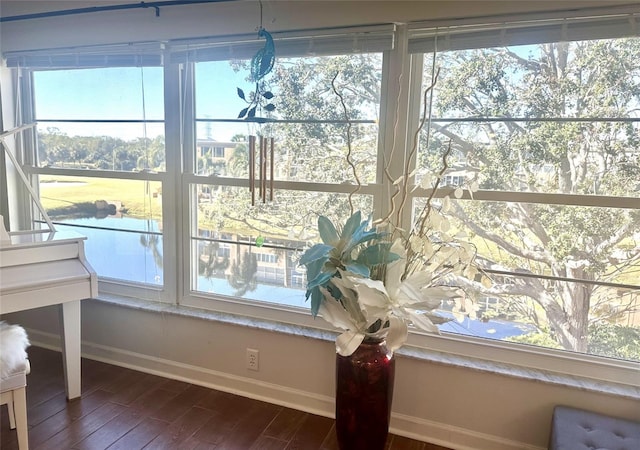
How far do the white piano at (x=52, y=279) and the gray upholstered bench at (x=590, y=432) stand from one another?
7.34ft

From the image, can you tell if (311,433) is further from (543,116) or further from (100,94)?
(100,94)

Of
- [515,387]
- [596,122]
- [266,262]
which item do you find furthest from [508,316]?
[266,262]

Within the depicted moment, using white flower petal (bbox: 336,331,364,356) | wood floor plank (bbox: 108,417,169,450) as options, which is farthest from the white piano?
white flower petal (bbox: 336,331,364,356)

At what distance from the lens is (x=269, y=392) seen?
7.89ft

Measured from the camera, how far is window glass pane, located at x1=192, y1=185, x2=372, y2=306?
2.34 m

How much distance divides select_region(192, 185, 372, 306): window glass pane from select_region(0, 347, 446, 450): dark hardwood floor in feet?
1.96

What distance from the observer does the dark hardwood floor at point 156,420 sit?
80.0 inches

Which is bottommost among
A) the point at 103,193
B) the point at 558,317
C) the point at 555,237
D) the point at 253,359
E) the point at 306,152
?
the point at 253,359

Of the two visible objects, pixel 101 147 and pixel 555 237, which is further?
pixel 101 147

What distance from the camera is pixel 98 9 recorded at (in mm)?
2477

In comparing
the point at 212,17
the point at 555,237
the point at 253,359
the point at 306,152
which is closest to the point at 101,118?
the point at 212,17

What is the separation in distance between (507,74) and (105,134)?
231cm

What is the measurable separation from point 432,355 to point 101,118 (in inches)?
93.8

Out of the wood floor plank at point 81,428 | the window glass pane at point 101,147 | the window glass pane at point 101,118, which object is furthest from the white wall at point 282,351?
the window glass pane at point 101,147
